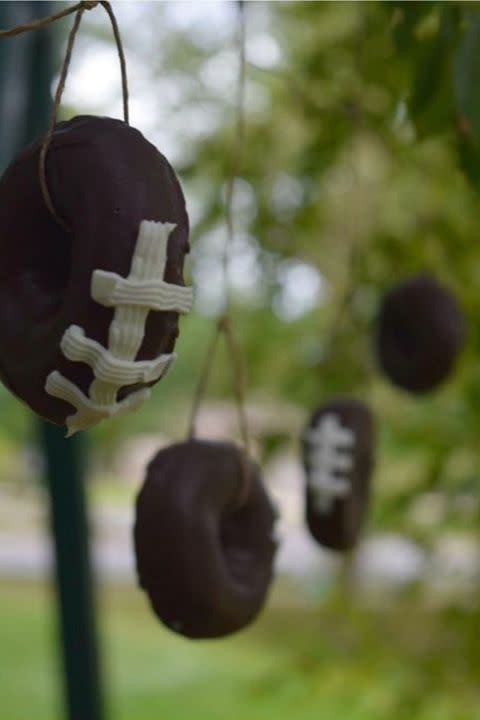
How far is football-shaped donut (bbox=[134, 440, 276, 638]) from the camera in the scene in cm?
57

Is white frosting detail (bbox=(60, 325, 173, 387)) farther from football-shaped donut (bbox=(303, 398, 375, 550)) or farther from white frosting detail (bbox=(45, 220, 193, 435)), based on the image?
football-shaped donut (bbox=(303, 398, 375, 550))

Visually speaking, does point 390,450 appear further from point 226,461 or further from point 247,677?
point 247,677

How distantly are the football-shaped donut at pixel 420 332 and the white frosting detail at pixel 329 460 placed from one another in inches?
7.5

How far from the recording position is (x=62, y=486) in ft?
4.63

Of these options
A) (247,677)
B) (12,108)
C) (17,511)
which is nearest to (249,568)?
(12,108)

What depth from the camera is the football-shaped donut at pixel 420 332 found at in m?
1.01

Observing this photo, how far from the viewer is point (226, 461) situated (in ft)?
2.00

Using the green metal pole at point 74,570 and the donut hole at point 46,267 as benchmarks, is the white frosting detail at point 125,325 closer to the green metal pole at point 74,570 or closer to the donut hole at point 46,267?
the donut hole at point 46,267

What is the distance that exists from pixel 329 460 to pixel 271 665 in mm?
1660

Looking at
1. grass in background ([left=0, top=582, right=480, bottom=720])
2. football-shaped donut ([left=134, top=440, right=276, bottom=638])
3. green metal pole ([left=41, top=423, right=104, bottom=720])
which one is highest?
football-shaped donut ([left=134, top=440, right=276, bottom=638])

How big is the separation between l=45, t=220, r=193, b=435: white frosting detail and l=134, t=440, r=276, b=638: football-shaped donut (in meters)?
0.17

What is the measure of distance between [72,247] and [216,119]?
1362 millimetres

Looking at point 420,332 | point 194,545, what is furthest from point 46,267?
point 420,332

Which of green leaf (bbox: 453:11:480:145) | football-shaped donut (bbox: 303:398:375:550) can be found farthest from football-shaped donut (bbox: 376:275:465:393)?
→ green leaf (bbox: 453:11:480:145)
